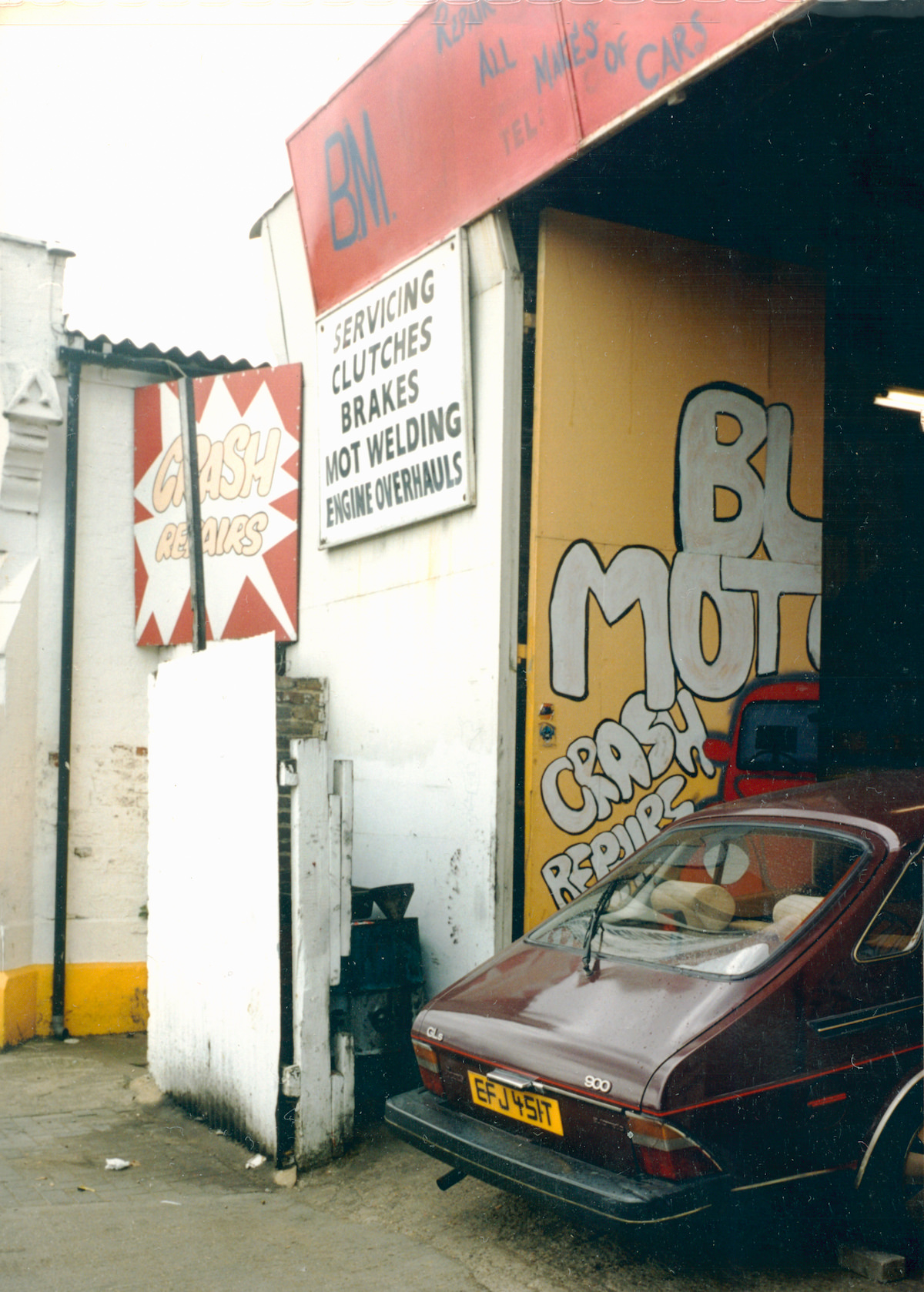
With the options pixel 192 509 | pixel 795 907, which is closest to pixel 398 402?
pixel 192 509

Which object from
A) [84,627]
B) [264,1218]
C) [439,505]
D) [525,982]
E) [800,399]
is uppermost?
[800,399]

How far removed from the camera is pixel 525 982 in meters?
4.57

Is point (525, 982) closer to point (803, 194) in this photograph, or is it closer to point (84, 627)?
point (803, 194)

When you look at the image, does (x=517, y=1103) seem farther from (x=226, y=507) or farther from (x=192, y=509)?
(x=226, y=507)

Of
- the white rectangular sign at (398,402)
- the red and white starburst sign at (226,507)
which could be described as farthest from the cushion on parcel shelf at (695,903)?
the red and white starburst sign at (226,507)

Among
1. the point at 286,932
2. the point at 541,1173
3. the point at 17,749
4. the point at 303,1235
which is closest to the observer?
the point at 541,1173

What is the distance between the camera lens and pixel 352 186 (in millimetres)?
7699

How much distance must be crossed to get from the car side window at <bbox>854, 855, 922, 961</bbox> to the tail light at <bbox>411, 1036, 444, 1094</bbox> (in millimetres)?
1649

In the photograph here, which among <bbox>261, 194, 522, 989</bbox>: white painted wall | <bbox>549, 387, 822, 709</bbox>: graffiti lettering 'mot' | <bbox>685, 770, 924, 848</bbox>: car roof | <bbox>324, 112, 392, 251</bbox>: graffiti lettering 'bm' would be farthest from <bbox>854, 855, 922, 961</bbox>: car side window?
<bbox>324, 112, 392, 251</bbox>: graffiti lettering 'bm'

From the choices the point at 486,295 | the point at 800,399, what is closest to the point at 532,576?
the point at 486,295

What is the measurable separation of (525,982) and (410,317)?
4244 mm

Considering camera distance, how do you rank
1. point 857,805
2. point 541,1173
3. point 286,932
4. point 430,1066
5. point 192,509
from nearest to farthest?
point 541,1173
point 857,805
point 430,1066
point 286,932
point 192,509

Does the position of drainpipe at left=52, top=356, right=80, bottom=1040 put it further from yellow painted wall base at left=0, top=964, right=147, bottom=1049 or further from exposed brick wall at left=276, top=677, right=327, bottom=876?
exposed brick wall at left=276, top=677, right=327, bottom=876

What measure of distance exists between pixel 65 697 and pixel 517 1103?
600 cm
